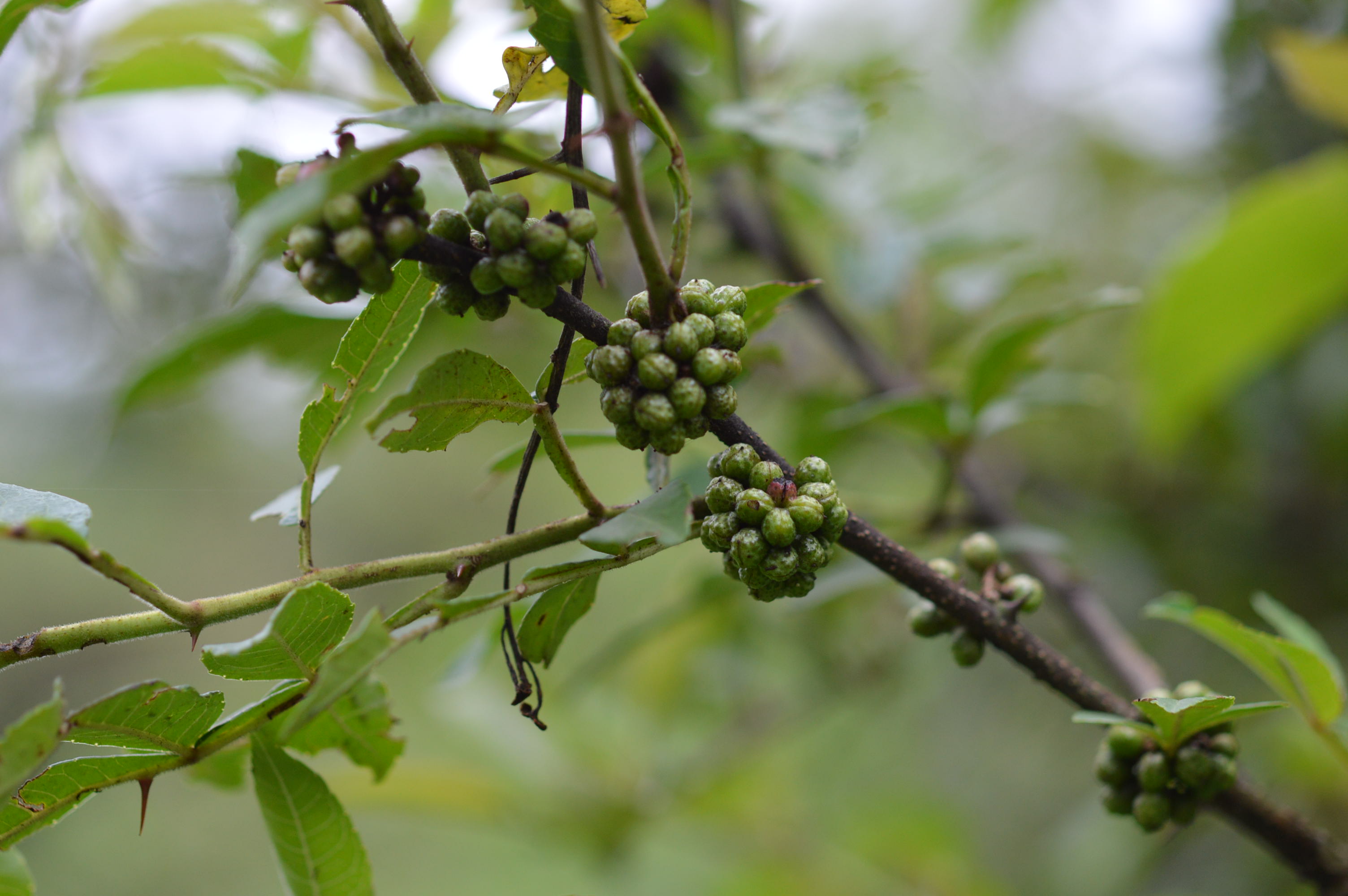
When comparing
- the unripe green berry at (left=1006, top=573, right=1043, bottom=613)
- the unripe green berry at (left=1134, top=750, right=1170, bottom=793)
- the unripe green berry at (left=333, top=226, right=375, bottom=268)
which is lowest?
the unripe green berry at (left=1134, top=750, right=1170, bottom=793)

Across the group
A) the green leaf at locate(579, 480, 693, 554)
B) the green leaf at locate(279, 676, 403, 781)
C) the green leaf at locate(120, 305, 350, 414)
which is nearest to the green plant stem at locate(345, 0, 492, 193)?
the green leaf at locate(579, 480, 693, 554)

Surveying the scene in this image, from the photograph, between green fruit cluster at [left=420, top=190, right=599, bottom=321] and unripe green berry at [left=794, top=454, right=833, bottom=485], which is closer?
green fruit cluster at [left=420, top=190, right=599, bottom=321]

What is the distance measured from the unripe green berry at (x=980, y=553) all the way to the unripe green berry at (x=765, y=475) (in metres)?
0.36

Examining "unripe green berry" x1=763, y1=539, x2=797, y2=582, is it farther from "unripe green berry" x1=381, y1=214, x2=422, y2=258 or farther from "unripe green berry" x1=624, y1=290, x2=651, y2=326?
"unripe green berry" x1=381, y1=214, x2=422, y2=258

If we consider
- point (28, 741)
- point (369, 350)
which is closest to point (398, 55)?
point (369, 350)

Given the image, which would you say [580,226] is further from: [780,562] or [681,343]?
[780,562]

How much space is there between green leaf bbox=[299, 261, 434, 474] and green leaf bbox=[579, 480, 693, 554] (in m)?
0.22

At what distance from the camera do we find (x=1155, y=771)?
826mm

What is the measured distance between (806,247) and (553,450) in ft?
6.61

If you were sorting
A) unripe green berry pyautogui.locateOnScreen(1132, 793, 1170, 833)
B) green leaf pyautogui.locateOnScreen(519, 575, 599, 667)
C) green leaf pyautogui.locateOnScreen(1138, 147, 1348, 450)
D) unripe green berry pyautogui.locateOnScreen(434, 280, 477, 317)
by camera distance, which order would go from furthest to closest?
1. green leaf pyautogui.locateOnScreen(1138, 147, 1348, 450)
2. unripe green berry pyautogui.locateOnScreen(1132, 793, 1170, 833)
3. green leaf pyautogui.locateOnScreen(519, 575, 599, 667)
4. unripe green berry pyautogui.locateOnScreen(434, 280, 477, 317)

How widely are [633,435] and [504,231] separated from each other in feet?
0.54

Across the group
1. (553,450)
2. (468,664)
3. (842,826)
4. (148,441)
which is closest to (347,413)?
(553,450)

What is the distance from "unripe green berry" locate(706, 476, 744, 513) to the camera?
0.67 metres

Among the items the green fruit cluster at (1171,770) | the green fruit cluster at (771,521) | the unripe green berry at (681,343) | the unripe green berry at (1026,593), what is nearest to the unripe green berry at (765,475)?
the green fruit cluster at (771,521)
